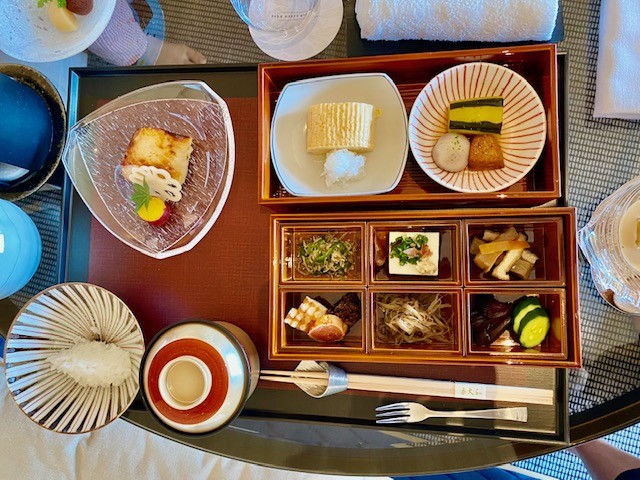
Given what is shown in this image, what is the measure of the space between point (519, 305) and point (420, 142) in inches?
17.7

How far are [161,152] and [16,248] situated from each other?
0.42m

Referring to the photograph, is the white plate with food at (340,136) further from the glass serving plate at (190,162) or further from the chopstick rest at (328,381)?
the chopstick rest at (328,381)

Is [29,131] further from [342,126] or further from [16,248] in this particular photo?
[342,126]

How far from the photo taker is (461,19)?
118 centimetres

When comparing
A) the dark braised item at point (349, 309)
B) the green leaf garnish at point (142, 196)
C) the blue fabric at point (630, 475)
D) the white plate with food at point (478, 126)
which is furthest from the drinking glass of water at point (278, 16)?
the blue fabric at point (630, 475)

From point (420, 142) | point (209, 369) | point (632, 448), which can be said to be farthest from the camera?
point (632, 448)

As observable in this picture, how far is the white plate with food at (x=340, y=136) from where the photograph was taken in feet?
3.92

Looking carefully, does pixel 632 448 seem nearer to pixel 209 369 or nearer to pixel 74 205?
pixel 209 369

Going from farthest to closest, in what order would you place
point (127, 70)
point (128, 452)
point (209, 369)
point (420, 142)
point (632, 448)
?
1. point (128, 452)
2. point (632, 448)
3. point (127, 70)
4. point (420, 142)
5. point (209, 369)

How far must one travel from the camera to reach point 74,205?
4.49 ft

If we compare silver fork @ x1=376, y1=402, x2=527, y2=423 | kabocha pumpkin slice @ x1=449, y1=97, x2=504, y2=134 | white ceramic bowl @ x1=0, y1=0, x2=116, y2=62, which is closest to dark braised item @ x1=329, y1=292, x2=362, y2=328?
silver fork @ x1=376, y1=402, x2=527, y2=423

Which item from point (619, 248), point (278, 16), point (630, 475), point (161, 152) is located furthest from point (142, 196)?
point (630, 475)

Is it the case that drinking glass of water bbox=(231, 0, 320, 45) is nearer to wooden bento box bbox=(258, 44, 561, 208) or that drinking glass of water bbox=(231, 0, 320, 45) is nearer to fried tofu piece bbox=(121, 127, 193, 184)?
wooden bento box bbox=(258, 44, 561, 208)

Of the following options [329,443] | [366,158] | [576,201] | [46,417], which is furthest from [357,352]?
[46,417]
